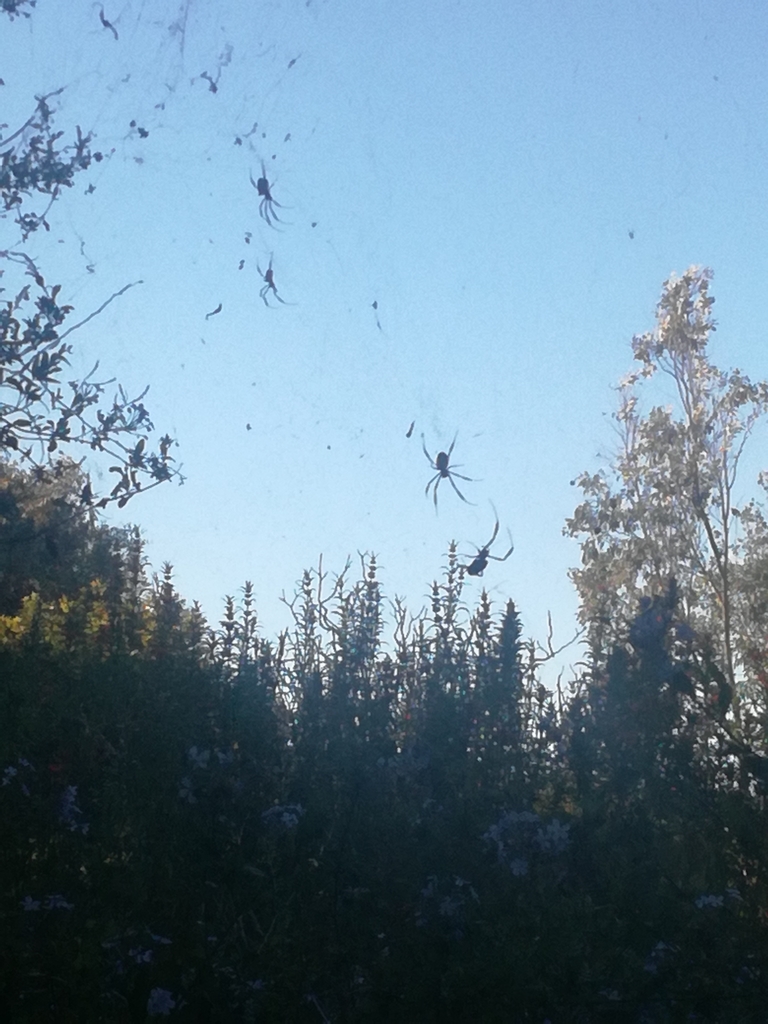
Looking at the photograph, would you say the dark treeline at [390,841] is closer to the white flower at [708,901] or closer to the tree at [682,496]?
the white flower at [708,901]

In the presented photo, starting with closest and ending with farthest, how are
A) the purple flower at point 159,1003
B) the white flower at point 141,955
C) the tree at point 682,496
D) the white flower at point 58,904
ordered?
the purple flower at point 159,1003 < the white flower at point 141,955 < the white flower at point 58,904 < the tree at point 682,496

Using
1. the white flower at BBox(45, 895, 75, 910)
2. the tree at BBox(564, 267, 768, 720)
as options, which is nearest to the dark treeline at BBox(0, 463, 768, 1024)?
the white flower at BBox(45, 895, 75, 910)

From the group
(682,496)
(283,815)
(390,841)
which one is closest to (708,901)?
(390,841)

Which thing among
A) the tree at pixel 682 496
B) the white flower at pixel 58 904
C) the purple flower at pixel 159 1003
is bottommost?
the purple flower at pixel 159 1003

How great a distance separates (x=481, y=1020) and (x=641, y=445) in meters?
21.1

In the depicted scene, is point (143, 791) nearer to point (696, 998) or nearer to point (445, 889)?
point (445, 889)

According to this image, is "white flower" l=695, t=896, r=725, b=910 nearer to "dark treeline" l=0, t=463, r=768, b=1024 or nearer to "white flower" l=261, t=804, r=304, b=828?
"dark treeline" l=0, t=463, r=768, b=1024

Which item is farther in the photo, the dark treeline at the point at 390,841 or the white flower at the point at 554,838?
the white flower at the point at 554,838

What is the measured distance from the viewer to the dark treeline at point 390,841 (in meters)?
3.98

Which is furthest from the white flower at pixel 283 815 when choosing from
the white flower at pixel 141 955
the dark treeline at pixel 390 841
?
the white flower at pixel 141 955

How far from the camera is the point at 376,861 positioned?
4.81 m

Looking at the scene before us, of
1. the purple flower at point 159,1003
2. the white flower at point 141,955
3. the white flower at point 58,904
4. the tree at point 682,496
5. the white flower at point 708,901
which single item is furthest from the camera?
the tree at point 682,496

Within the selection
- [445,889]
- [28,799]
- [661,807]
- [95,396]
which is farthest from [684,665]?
[95,396]

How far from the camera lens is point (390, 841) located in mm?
4840
